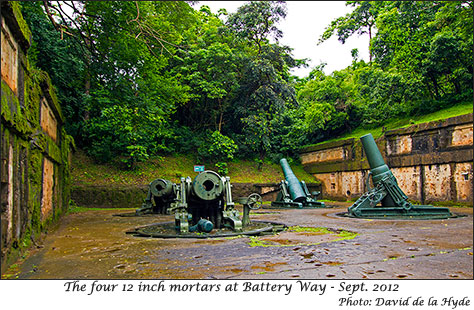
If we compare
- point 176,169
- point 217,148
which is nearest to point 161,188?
point 176,169

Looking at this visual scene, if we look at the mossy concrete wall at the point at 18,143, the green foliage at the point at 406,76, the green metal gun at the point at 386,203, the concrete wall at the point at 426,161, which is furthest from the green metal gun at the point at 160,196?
the green foliage at the point at 406,76

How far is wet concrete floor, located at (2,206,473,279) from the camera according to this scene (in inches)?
119

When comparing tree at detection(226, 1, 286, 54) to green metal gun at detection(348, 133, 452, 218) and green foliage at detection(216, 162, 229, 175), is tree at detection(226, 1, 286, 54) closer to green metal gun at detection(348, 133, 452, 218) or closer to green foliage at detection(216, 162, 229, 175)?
green foliage at detection(216, 162, 229, 175)

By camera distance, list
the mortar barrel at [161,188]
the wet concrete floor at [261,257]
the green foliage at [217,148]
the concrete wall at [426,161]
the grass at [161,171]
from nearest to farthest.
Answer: the wet concrete floor at [261,257] → the mortar barrel at [161,188] → the concrete wall at [426,161] → the grass at [161,171] → the green foliage at [217,148]

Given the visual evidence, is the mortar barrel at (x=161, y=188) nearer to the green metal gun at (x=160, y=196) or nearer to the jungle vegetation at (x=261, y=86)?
the green metal gun at (x=160, y=196)

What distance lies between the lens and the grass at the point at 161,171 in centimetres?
1522

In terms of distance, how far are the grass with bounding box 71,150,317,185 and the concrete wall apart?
344cm

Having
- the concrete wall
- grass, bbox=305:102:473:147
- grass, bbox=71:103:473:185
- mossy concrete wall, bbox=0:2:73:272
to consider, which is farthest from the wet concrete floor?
grass, bbox=71:103:473:185

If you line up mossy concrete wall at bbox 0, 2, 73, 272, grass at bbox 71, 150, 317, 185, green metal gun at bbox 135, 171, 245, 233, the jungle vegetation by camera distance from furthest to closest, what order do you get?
grass at bbox 71, 150, 317, 185 → the jungle vegetation → green metal gun at bbox 135, 171, 245, 233 → mossy concrete wall at bbox 0, 2, 73, 272

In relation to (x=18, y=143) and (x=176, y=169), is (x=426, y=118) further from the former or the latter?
(x=18, y=143)

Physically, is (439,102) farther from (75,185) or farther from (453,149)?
(75,185)

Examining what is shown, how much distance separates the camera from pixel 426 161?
12977mm

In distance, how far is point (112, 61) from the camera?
689cm

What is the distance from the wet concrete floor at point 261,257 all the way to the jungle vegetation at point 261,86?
4.55 m
